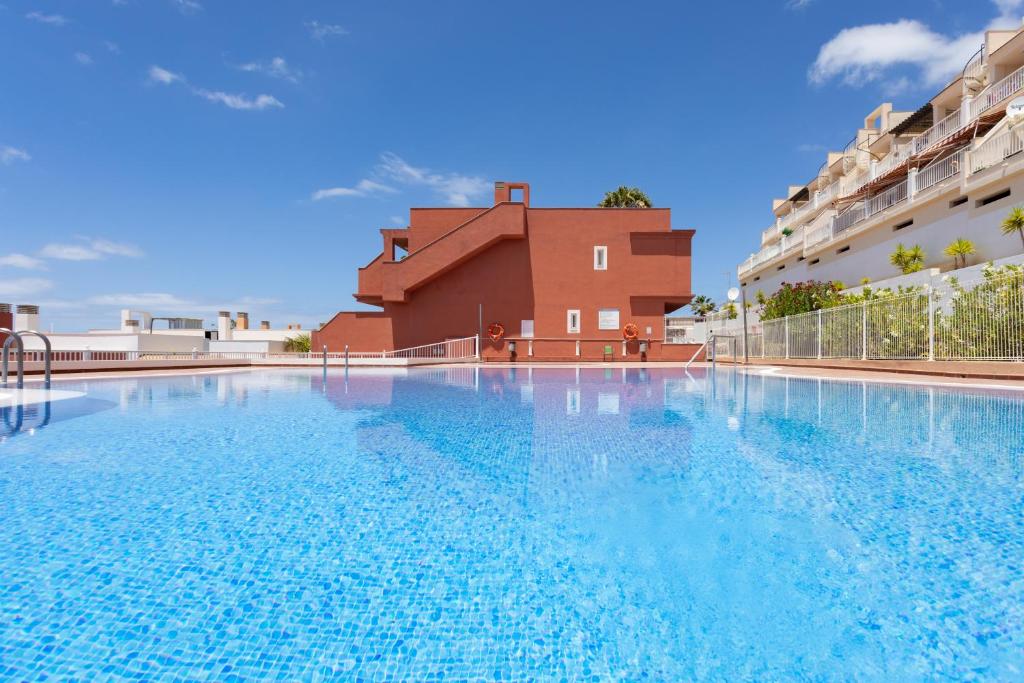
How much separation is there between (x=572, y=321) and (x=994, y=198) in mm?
15871

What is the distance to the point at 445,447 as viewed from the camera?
16.4 ft

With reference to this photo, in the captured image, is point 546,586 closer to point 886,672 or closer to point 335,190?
point 886,672

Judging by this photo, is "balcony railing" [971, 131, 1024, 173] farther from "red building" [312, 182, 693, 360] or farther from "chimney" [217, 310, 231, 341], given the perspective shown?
"chimney" [217, 310, 231, 341]

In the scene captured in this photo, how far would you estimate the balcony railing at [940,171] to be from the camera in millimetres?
18078

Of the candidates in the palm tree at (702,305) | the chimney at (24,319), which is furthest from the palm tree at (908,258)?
the chimney at (24,319)

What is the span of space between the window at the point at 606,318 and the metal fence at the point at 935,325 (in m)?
7.97

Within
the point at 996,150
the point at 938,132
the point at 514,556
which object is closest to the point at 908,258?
the point at 996,150

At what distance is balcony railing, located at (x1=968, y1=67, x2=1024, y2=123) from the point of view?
17.0 metres

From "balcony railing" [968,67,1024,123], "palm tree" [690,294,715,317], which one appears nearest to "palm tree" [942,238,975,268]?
"balcony railing" [968,67,1024,123]

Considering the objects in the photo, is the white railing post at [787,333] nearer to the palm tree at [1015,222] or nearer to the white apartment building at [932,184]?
the white apartment building at [932,184]

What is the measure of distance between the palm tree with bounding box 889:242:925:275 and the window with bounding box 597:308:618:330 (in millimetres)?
12181

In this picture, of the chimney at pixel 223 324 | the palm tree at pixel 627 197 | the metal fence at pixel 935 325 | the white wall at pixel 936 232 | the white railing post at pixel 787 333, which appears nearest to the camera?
the metal fence at pixel 935 325

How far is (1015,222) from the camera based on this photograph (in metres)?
14.6

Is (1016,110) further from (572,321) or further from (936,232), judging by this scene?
(572,321)
